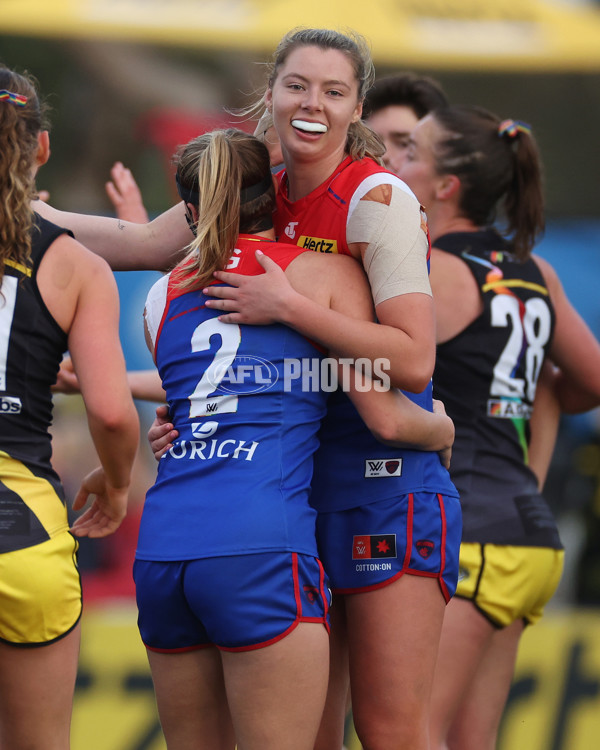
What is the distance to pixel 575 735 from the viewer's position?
4582 mm

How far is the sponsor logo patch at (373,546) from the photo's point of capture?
8.46ft

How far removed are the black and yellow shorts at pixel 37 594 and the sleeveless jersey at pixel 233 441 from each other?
0.38 metres

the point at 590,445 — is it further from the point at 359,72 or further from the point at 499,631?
the point at 359,72

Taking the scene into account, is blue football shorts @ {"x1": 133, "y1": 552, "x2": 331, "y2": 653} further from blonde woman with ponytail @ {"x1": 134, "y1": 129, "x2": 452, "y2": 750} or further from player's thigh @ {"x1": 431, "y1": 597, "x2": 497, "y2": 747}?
player's thigh @ {"x1": 431, "y1": 597, "x2": 497, "y2": 747}

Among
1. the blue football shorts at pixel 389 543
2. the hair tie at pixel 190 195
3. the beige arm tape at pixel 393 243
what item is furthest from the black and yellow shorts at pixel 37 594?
the beige arm tape at pixel 393 243

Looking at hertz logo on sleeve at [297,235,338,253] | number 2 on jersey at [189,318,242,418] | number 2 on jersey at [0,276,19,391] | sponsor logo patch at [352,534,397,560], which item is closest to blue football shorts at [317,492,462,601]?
sponsor logo patch at [352,534,397,560]

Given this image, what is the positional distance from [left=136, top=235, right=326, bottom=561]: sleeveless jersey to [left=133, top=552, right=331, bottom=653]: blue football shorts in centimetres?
3

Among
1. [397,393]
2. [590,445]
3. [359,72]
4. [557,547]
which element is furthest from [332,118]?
[590,445]

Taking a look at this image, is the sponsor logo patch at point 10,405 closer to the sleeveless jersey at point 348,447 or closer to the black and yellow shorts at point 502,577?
the sleeveless jersey at point 348,447

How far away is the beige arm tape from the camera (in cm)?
243

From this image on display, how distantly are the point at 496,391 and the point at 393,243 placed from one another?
1.15m

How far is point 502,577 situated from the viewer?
11.1 ft

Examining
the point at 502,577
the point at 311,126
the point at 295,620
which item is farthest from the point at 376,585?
the point at 311,126

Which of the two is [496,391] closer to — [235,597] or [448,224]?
[448,224]
